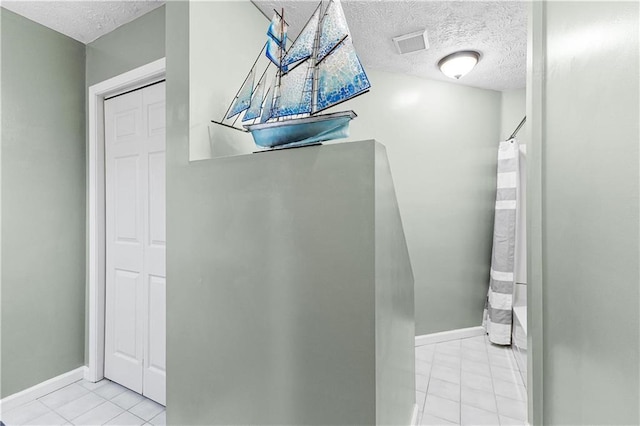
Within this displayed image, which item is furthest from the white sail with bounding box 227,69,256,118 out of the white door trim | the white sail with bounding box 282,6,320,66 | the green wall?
the green wall

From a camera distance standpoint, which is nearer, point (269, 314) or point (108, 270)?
point (269, 314)

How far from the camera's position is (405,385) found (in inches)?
60.4

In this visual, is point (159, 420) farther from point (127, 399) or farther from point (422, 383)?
point (422, 383)

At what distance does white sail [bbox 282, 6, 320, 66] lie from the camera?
1.17 meters

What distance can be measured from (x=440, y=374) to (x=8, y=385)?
2.99 meters

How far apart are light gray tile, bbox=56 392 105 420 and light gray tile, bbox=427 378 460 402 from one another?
7.43 ft

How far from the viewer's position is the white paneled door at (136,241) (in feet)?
6.48

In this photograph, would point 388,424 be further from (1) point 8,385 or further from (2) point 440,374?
(1) point 8,385

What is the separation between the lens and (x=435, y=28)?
6.99ft

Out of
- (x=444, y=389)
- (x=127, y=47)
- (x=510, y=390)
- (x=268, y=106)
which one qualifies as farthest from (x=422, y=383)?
(x=127, y=47)

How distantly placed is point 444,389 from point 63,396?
105 inches

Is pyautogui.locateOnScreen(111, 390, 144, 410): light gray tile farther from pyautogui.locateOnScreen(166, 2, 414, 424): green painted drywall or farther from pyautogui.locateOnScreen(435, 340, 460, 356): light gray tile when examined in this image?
pyautogui.locateOnScreen(435, 340, 460, 356): light gray tile

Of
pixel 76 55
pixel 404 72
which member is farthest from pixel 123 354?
pixel 404 72

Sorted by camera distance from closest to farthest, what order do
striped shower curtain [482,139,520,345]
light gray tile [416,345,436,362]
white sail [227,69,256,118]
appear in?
white sail [227,69,256,118], light gray tile [416,345,436,362], striped shower curtain [482,139,520,345]
